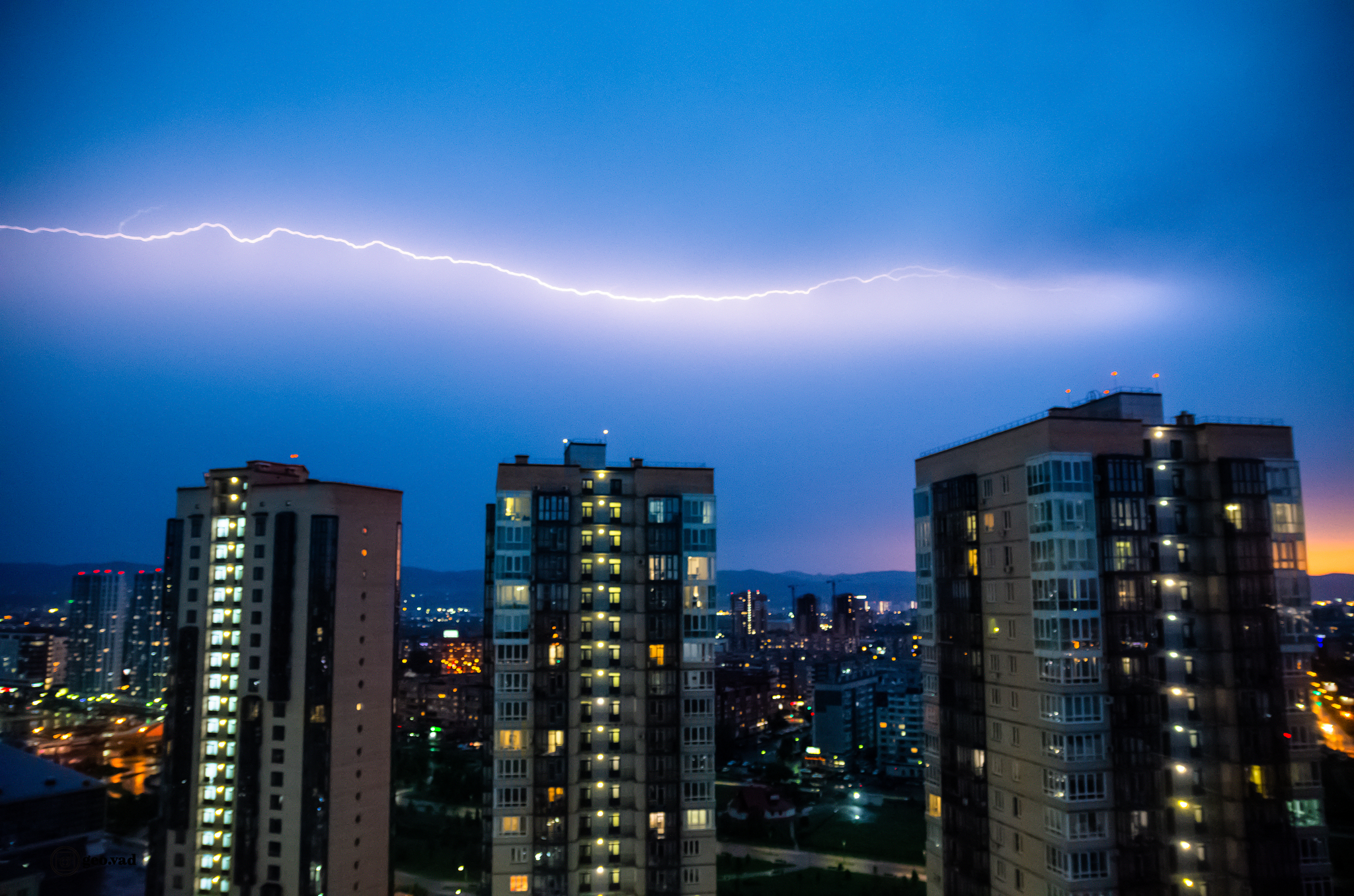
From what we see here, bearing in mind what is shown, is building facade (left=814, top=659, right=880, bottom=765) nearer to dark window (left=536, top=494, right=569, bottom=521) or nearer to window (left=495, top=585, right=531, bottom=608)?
window (left=495, top=585, right=531, bottom=608)

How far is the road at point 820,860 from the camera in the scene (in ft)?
208

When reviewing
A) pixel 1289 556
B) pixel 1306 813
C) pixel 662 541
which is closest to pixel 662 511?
pixel 662 541

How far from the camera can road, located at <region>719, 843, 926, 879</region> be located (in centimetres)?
6338

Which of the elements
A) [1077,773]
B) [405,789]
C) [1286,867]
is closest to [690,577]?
[1077,773]

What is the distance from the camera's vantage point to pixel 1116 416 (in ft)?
100

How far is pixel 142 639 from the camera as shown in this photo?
113625mm

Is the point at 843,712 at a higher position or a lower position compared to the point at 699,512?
lower

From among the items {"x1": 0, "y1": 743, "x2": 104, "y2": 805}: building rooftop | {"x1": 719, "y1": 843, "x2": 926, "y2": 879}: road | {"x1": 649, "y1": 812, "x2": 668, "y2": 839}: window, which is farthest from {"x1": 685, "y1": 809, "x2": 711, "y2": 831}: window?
{"x1": 0, "y1": 743, "x2": 104, "y2": 805}: building rooftop

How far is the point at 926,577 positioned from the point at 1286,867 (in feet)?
52.1

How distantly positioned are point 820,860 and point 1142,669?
160ft

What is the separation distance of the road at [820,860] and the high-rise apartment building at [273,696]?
3419cm

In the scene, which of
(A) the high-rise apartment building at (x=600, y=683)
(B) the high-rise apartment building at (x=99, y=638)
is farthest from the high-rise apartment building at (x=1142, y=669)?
(B) the high-rise apartment building at (x=99, y=638)

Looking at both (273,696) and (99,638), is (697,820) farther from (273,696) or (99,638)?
(99,638)

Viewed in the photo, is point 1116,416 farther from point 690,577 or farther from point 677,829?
point 677,829
